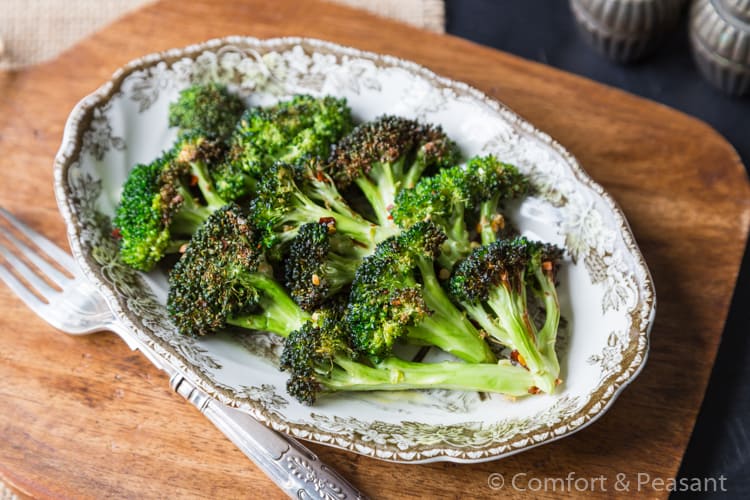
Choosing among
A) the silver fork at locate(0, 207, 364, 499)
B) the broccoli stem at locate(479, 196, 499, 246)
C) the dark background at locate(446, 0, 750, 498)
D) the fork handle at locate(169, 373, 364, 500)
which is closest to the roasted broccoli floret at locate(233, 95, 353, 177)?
the broccoli stem at locate(479, 196, 499, 246)

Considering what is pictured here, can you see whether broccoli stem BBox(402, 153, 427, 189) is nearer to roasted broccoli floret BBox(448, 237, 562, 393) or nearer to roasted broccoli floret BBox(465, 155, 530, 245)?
roasted broccoli floret BBox(465, 155, 530, 245)

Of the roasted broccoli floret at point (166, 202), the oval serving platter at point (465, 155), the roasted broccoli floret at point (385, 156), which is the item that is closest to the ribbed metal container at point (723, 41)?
the oval serving platter at point (465, 155)

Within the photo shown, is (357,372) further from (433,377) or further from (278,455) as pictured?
(278,455)

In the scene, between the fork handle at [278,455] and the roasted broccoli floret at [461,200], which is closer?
the fork handle at [278,455]

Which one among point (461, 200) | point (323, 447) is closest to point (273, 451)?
point (323, 447)

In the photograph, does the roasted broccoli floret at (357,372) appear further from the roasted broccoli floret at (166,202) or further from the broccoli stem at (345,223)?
the roasted broccoli floret at (166,202)

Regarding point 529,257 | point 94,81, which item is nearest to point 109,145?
point 94,81
